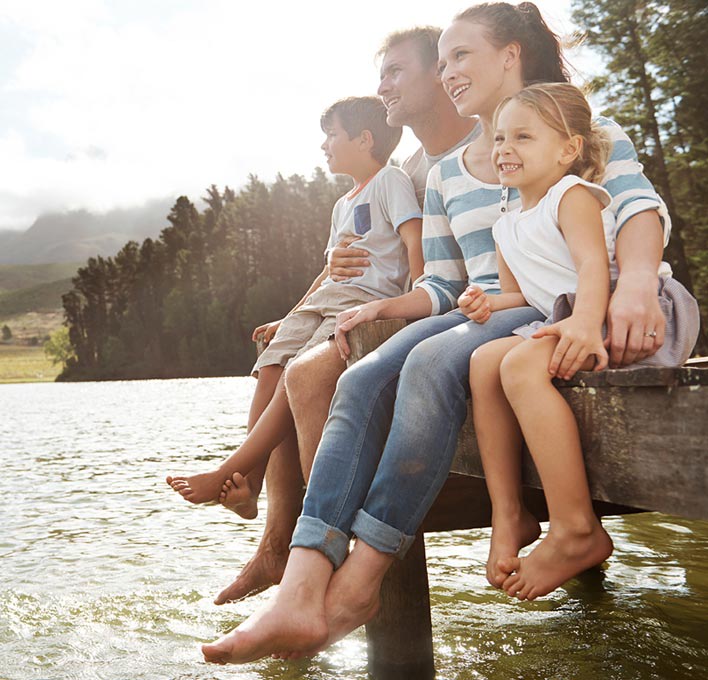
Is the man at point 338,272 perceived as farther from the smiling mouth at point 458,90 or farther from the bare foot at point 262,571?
the smiling mouth at point 458,90

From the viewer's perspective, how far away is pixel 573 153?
250 centimetres

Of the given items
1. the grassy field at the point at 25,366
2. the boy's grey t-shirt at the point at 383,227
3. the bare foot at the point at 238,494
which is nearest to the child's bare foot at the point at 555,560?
the bare foot at the point at 238,494

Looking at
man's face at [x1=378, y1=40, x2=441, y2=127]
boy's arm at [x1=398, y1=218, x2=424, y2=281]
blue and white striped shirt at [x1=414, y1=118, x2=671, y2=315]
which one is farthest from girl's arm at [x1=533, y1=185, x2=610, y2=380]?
man's face at [x1=378, y1=40, x2=441, y2=127]

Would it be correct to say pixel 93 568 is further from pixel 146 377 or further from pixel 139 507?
pixel 146 377

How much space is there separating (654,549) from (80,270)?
81368mm

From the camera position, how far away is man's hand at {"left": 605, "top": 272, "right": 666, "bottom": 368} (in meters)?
2.06

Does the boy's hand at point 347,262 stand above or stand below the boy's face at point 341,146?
below

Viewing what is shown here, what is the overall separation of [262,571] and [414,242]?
4.60 ft

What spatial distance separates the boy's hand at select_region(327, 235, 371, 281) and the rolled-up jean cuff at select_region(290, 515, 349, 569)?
1595 millimetres

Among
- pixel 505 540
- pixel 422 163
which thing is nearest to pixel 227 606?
pixel 422 163

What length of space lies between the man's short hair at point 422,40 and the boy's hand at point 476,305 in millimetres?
1481

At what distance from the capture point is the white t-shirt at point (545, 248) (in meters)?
2.38

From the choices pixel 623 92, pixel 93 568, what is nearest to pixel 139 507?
pixel 93 568

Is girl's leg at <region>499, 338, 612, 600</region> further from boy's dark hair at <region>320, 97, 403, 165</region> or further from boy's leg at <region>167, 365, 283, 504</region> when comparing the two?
boy's dark hair at <region>320, 97, 403, 165</region>
